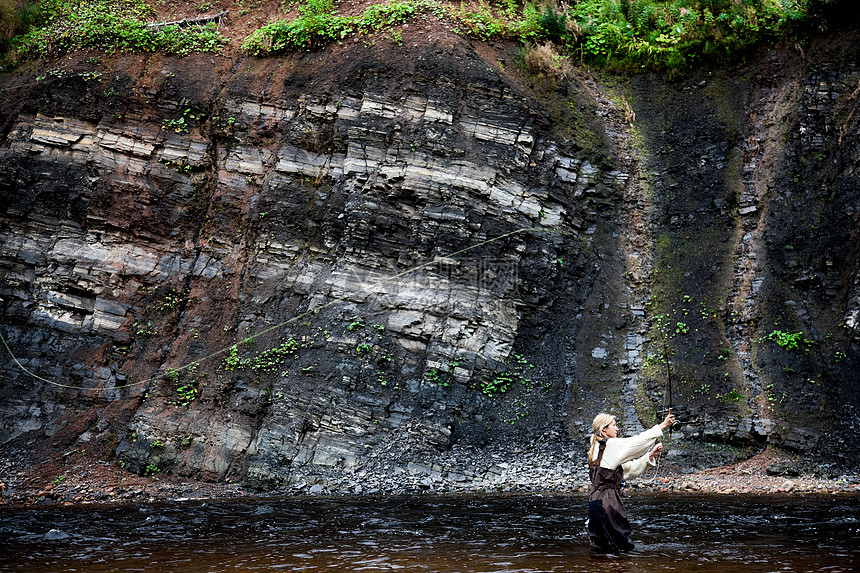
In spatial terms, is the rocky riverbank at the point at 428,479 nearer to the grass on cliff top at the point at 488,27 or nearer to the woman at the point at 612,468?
the woman at the point at 612,468

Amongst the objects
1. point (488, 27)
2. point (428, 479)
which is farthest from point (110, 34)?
point (428, 479)

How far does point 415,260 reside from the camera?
521 inches

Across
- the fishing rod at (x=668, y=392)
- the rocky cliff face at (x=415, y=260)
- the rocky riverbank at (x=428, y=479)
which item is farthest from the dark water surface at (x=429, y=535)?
the fishing rod at (x=668, y=392)

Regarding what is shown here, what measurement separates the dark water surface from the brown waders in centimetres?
23

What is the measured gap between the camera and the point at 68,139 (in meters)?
14.4

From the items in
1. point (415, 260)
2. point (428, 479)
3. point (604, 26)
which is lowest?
point (428, 479)

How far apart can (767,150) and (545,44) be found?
20.0ft

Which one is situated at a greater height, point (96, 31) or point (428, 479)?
point (96, 31)

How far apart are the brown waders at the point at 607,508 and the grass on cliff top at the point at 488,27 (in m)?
12.7

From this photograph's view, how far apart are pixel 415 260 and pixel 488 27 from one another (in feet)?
23.0

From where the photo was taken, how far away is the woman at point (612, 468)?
213 inches

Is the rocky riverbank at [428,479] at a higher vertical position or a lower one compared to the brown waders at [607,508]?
lower

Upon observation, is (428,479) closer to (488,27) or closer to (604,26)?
Result: (488,27)

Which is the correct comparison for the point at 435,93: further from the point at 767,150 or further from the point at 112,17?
the point at 112,17
